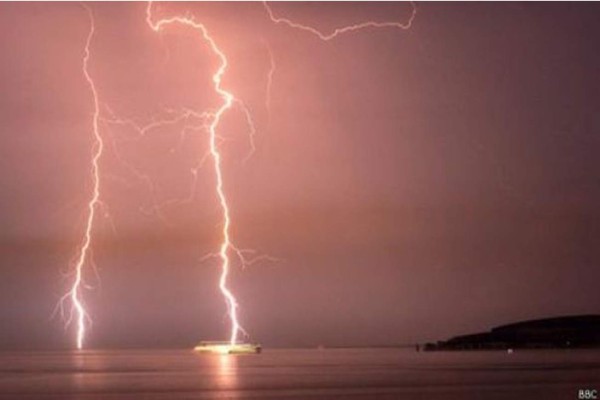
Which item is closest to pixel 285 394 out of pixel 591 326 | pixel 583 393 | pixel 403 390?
pixel 403 390

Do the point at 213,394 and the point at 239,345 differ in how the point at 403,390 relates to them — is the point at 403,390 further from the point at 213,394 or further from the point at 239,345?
the point at 239,345

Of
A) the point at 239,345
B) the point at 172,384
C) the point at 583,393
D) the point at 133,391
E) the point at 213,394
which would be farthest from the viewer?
the point at 239,345

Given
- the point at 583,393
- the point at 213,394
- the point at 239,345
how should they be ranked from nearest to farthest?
the point at 583,393, the point at 213,394, the point at 239,345

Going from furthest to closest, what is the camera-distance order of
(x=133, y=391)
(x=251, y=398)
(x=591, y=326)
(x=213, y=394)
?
(x=591, y=326), (x=133, y=391), (x=213, y=394), (x=251, y=398)

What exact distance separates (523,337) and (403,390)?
419ft

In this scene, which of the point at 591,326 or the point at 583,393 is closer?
the point at 583,393

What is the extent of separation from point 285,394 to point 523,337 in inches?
5131

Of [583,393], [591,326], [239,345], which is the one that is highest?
[591,326]

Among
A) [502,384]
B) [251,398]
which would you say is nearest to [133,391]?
[251,398]

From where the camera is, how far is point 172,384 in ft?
125

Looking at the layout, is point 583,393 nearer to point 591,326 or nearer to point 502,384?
point 502,384

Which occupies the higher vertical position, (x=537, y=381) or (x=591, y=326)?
(x=591, y=326)

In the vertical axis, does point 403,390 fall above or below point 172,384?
below

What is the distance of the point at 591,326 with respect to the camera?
151875mm
